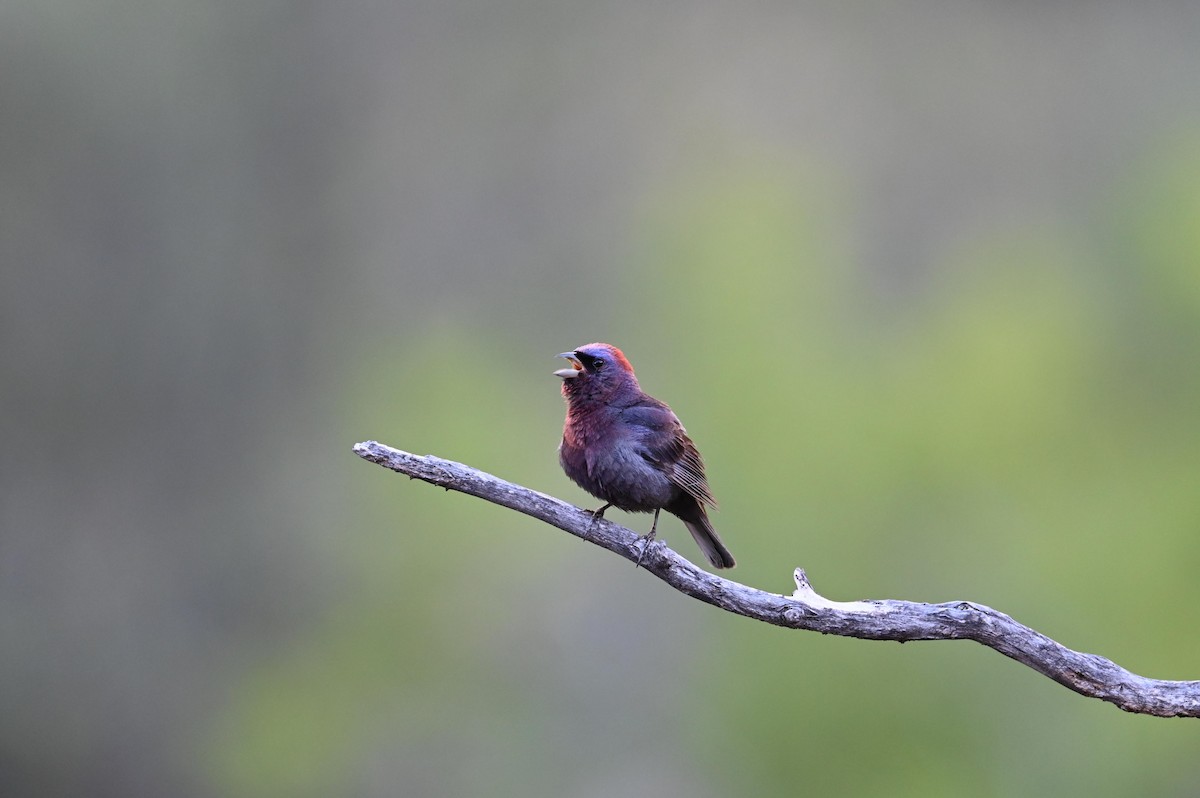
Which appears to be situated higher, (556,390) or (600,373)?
(556,390)

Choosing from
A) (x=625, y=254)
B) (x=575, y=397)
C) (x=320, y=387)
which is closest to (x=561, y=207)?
(x=625, y=254)

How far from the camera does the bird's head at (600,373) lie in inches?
189

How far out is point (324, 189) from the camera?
9.87 metres

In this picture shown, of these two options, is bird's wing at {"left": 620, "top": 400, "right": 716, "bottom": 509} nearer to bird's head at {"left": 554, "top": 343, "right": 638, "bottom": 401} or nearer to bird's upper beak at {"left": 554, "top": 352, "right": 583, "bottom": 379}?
bird's head at {"left": 554, "top": 343, "right": 638, "bottom": 401}

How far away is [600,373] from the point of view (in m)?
4.81

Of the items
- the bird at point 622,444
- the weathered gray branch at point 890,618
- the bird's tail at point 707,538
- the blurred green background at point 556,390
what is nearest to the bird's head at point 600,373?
the bird at point 622,444

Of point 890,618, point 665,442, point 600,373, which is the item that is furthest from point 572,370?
point 890,618

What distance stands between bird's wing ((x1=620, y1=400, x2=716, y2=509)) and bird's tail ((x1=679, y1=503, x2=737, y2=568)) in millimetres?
183

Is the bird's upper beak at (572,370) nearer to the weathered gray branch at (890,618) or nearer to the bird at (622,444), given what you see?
the bird at (622,444)

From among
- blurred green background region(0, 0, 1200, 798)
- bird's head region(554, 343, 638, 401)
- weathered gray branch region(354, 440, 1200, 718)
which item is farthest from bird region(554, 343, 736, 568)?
blurred green background region(0, 0, 1200, 798)

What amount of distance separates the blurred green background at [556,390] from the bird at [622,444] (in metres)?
3.72

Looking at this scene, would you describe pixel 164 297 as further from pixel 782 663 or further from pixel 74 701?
pixel 782 663

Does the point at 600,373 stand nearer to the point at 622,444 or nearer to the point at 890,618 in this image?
the point at 622,444

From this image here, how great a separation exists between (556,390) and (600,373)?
15.7 ft
